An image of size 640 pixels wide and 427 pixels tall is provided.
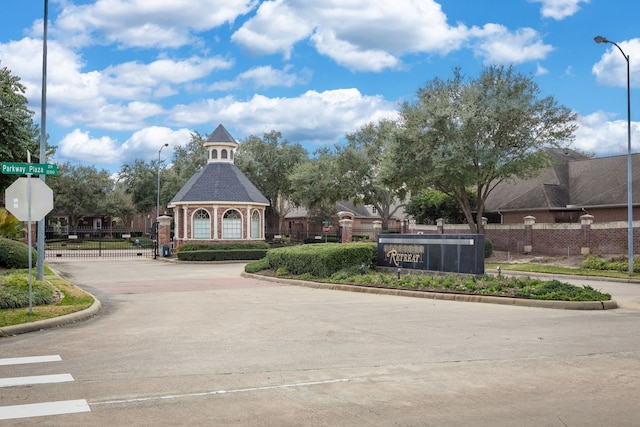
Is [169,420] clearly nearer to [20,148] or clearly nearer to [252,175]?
[20,148]

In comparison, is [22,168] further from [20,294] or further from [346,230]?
[346,230]

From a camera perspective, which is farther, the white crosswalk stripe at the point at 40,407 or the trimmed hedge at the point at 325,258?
the trimmed hedge at the point at 325,258

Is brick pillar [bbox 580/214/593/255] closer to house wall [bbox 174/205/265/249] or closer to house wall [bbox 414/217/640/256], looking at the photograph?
house wall [bbox 414/217/640/256]

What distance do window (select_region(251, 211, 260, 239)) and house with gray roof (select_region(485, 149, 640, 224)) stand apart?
18364 millimetres

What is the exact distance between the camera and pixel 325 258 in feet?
74.4

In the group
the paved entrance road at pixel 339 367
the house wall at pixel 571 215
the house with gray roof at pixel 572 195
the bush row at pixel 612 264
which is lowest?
the paved entrance road at pixel 339 367

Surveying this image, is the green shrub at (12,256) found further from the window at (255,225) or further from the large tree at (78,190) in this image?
the large tree at (78,190)

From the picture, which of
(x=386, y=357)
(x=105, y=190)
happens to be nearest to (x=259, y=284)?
(x=386, y=357)

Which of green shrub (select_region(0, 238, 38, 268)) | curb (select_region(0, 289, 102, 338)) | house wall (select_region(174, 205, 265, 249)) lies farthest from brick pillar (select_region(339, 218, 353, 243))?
curb (select_region(0, 289, 102, 338))

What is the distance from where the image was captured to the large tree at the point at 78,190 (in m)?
67.6

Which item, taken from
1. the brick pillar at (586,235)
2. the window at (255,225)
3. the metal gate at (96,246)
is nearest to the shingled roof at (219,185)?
Result: the window at (255,225)

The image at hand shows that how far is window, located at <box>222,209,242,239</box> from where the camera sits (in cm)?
4344

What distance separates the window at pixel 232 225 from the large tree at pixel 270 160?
16.8 metres

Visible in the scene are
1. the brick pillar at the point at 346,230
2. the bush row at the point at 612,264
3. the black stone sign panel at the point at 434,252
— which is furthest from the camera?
the brick pillar at the point at 346,230
